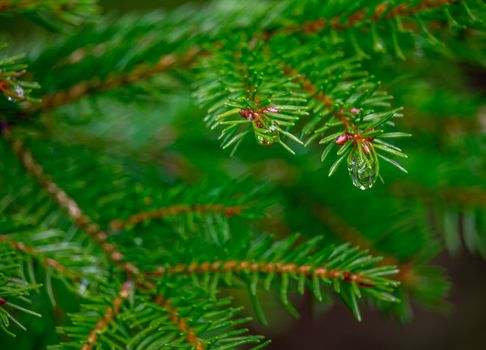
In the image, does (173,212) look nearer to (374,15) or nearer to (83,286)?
(83,286)

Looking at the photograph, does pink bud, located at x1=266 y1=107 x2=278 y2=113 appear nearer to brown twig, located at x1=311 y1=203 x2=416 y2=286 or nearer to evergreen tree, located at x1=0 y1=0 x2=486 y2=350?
evergreen tree, located at x1=0 y1=0 x2=486 y2=350

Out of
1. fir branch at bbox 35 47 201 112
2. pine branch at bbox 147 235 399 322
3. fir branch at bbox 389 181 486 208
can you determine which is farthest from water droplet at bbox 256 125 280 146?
fir branch at bbox 389 181 486 208

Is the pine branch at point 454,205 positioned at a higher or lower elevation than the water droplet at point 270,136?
lower

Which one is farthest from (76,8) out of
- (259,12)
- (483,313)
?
(483,313)

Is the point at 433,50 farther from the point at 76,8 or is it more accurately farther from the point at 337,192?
the point at 76,8

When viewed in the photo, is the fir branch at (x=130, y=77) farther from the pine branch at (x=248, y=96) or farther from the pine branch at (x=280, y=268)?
the pine branch at (x=280, y=268)

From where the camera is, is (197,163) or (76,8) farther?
(197,163)

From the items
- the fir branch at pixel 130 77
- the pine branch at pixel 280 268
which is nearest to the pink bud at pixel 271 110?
the pine branch at pixel 280 268

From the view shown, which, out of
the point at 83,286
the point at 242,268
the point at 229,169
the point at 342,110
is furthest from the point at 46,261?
the point at 229,169
